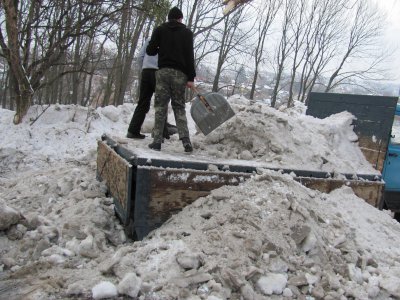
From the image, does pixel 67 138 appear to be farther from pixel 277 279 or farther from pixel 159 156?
pixel 277 279

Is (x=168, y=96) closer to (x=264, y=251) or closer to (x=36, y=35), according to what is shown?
(x=264, y=251)

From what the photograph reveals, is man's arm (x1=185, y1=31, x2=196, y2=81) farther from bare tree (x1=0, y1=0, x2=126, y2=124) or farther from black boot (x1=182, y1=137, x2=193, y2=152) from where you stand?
bare tree (x1=0, y1=0, x2=126, y2=124)

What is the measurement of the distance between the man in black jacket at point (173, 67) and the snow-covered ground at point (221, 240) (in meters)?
0.38

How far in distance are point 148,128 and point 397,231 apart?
185 inches

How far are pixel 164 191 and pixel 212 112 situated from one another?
1764mm

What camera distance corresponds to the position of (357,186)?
16.6ft

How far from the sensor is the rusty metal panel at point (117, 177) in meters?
4.03

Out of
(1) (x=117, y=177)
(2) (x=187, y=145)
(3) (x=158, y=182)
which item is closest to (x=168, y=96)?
(2) (x=187, y=145)

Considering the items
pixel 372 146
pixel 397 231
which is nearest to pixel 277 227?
pixel 397 231

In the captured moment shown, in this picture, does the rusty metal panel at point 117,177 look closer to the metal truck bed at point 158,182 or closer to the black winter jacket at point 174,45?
the metal truck bed at point 158,182

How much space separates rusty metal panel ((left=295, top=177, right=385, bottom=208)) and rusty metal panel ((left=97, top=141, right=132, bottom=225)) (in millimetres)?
1856

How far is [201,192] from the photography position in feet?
13.7

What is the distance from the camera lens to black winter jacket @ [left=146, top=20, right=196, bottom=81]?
490 cm

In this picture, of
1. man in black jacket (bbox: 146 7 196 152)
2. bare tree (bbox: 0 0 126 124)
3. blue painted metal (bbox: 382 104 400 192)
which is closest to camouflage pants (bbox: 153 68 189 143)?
man in black jacket (bbox: 146 7 196 152)
